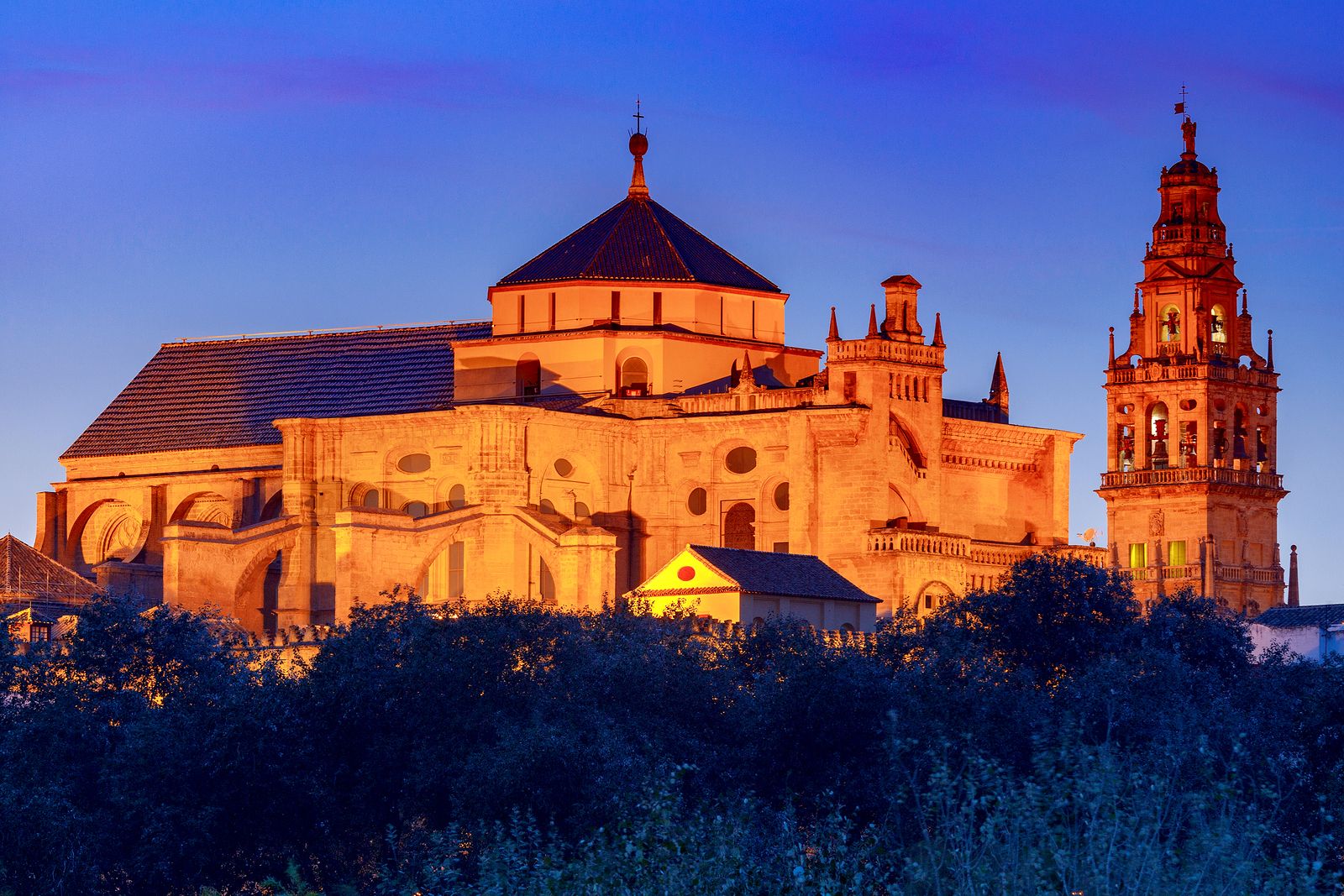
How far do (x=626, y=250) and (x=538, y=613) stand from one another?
35898 mm

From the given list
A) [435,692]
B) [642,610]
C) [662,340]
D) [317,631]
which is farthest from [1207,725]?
[662,340]

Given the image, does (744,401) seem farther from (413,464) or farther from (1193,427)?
(1193,427)

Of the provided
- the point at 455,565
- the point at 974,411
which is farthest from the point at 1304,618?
the point at 455,565

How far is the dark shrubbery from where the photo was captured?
44000mm

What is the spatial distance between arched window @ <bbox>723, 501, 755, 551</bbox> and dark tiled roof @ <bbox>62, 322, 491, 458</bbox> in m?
10.7

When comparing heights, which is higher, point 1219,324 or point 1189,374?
point 1219,324

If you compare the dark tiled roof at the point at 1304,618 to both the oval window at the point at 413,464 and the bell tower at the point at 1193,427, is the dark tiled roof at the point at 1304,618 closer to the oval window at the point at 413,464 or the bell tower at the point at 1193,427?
the bell tower at the point at 1193,427

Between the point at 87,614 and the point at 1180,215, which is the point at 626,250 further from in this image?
the point at 87,614

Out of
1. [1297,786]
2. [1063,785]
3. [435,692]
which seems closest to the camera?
[1063,785]

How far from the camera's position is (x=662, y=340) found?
96.0 m

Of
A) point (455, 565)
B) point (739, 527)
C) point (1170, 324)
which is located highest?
point (1170, 324)

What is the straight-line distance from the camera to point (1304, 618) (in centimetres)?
9450

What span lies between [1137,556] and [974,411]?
46.3 ft

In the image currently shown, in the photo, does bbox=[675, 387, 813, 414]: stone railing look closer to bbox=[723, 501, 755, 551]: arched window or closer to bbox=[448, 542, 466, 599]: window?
bbox=[723, 501, 755, 551]: arched window
